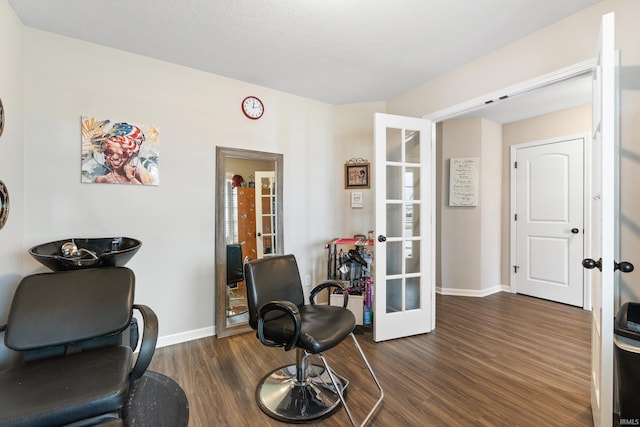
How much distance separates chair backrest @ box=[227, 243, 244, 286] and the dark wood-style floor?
54 centimetres

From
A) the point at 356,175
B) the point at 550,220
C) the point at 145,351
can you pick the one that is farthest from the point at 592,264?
the point at 550,220

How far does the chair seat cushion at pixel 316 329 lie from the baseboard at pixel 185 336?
124cm

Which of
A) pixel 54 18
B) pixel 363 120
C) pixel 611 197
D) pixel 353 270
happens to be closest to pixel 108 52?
pixel 54 18

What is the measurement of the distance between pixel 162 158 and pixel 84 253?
926mm

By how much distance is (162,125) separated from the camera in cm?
238

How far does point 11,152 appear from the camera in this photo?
1.74m

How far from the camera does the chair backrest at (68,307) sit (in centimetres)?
134

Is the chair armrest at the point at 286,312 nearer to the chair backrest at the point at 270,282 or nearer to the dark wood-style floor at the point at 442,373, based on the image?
the chair backrest at the point at 270,282

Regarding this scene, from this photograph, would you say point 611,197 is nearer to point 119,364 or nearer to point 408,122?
point 408,122

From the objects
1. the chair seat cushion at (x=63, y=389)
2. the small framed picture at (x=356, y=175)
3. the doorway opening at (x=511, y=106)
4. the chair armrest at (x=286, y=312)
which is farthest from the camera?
the small framed picture at (x=356, y=175)

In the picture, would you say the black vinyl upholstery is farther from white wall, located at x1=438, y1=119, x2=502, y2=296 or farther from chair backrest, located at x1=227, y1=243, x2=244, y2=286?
white wall, located at x1=438, y1=119, x2=502, y2=296

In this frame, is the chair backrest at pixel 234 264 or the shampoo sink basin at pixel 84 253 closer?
the shampoo sink basin at pixel 84 253

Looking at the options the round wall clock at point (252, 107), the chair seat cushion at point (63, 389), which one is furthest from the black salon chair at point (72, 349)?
the round wall clock at point (252, 107)

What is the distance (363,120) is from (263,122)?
1.24 meters
